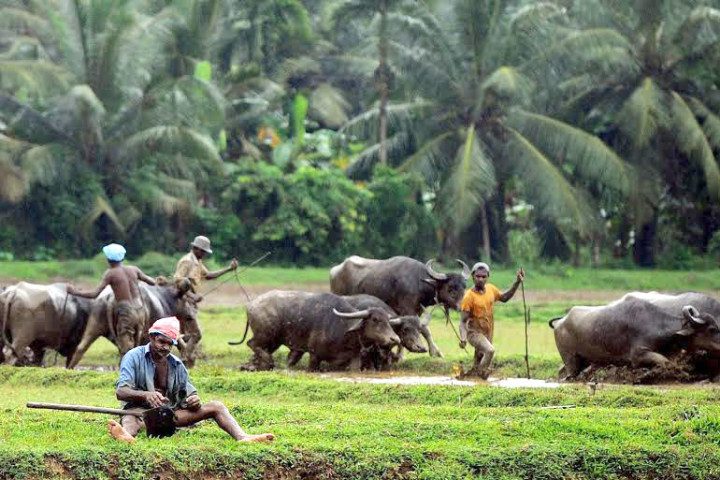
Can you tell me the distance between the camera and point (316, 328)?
1831 centimetres

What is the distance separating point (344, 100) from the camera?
43.1 m

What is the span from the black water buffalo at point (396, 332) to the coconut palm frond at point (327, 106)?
2324 centimetres

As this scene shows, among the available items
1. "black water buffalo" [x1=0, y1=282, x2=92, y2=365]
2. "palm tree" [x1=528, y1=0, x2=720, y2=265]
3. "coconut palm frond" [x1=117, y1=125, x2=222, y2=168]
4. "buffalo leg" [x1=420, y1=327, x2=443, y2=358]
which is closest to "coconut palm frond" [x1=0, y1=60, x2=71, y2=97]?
"coconut palm frond" [x1=117, y1=125, x2=222, y2=168]

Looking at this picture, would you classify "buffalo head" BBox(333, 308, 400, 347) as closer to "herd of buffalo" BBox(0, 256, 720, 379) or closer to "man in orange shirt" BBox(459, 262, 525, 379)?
"herd of buffalo" BBox(0, 256, 720, 379)

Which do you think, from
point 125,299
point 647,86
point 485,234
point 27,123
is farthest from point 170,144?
point 125,299

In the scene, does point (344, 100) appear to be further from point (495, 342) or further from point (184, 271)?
point (184, 271)

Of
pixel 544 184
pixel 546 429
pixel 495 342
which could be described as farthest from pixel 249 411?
Result: pixel 544 184

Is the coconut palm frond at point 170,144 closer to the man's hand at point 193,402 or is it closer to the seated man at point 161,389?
the seated man at point 161,389

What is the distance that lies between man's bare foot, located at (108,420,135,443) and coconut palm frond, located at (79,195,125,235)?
71.2 feet

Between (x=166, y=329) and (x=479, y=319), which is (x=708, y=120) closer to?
(x=479, y=319)

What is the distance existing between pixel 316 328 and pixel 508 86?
46.0 feet

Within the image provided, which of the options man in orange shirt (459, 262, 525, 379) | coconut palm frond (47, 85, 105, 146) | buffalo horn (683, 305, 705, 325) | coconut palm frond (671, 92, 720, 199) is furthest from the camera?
coconut palm frond (671, 92, 720, 199)

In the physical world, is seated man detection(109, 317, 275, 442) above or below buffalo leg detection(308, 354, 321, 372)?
above

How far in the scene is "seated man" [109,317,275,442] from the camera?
10227 mm
